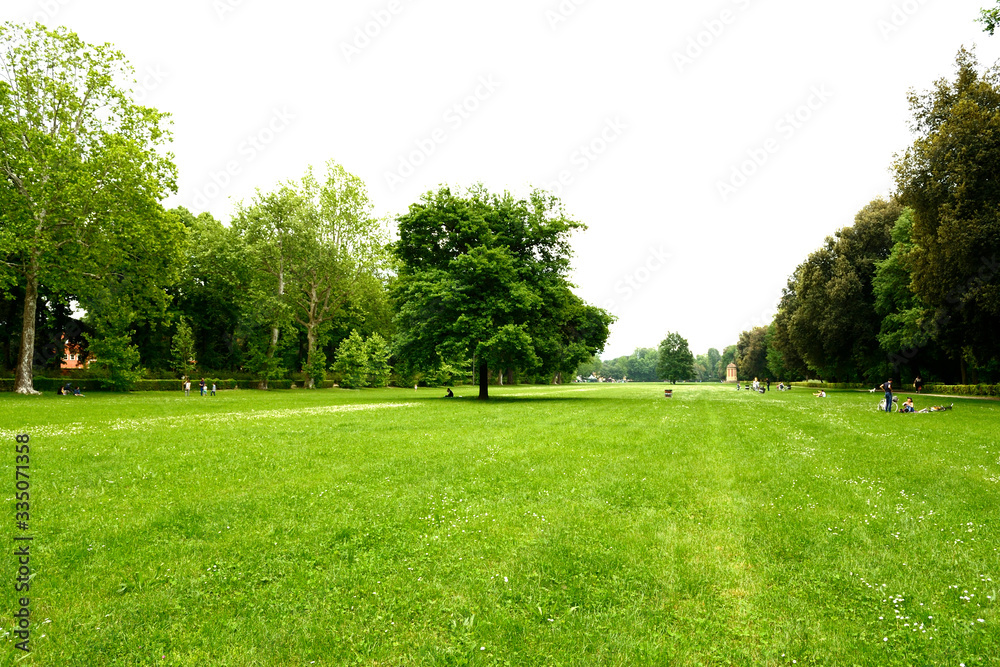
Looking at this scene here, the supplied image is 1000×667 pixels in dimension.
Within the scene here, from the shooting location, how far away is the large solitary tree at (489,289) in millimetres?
35250

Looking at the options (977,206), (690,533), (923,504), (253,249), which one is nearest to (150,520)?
(690,533)

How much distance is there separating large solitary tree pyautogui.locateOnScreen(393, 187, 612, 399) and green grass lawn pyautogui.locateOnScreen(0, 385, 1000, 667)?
72.4 feet

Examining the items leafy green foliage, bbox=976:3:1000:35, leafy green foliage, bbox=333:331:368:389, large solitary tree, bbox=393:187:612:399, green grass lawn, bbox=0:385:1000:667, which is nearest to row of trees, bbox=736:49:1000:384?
leafy green foliage, bbox=976:3:1000:35

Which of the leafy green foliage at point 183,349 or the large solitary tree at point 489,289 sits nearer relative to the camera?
the large solitary tree at point 489,289

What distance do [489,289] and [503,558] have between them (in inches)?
1269

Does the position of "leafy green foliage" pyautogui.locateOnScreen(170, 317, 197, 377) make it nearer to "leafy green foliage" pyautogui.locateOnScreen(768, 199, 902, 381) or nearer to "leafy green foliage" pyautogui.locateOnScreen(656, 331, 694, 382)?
"leafy green foliage" pyautogui.locateOnScreen(768, 199, 902, 381)

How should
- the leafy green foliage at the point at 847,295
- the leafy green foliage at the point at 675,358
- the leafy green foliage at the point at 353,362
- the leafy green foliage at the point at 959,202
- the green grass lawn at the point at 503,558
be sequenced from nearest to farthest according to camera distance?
the green grass lawn at the point at 503,558 → the leafy green foliage at the point at 959,202 → the leafy green foliage at the point at 847,295 → the leafy green foliage at the point at 353,362 → the leafy green foliage at the point at 675,358

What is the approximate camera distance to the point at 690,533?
7.53 meters

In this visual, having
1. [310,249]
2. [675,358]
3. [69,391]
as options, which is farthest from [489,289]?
[675,358]

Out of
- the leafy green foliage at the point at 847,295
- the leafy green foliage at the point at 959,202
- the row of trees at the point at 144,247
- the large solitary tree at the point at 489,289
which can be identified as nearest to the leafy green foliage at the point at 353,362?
the row of trees at the point at 144,247

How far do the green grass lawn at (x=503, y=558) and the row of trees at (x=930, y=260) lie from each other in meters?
25.1

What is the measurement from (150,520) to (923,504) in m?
13.9

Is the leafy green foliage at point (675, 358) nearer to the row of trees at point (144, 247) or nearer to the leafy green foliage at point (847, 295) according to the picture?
the leafy green foliage at point (847, 295)

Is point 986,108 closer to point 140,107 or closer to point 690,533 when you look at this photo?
point 690,533
